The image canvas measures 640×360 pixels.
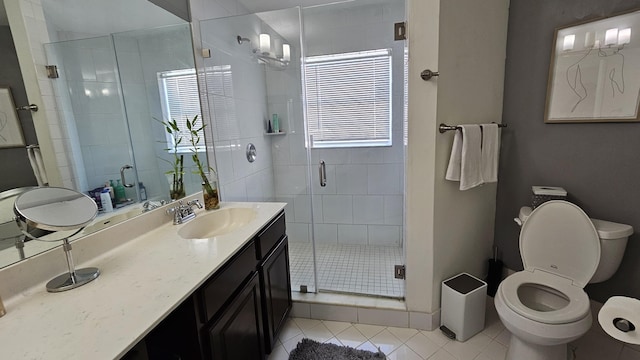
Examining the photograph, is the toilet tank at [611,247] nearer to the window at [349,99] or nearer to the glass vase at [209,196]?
the window at [349,99]

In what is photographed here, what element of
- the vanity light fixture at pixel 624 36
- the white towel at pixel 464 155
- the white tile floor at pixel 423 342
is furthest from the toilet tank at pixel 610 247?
the vanity light fixture at pixel 624 36

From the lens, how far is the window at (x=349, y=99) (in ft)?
8.73

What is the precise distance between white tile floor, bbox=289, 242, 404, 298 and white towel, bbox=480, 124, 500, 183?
0.93 m

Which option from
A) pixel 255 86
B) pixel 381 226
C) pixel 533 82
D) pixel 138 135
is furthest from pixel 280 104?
pixel 533 82

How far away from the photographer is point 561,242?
5.21 ft

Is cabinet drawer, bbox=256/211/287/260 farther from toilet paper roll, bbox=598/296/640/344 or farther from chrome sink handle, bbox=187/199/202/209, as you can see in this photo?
toilet paper roll, bbox=598/296/640/344

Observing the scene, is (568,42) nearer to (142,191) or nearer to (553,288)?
(553,288)

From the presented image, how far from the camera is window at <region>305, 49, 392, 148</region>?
2.66m

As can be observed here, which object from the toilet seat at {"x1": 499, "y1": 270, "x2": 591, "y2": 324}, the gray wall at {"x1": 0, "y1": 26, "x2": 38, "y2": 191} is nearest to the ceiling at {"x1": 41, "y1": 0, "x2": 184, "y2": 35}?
the gray wall at {"x1": 0, "y1": 26, "x2": 38, "y2": 191}

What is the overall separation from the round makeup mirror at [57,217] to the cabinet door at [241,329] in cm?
51

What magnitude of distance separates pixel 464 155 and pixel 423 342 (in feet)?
4.08

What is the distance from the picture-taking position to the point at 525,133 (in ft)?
6.44

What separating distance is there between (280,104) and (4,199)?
1.95 meters

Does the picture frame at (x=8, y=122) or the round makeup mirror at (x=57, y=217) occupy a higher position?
the picture frame at (x=8, y=122)
